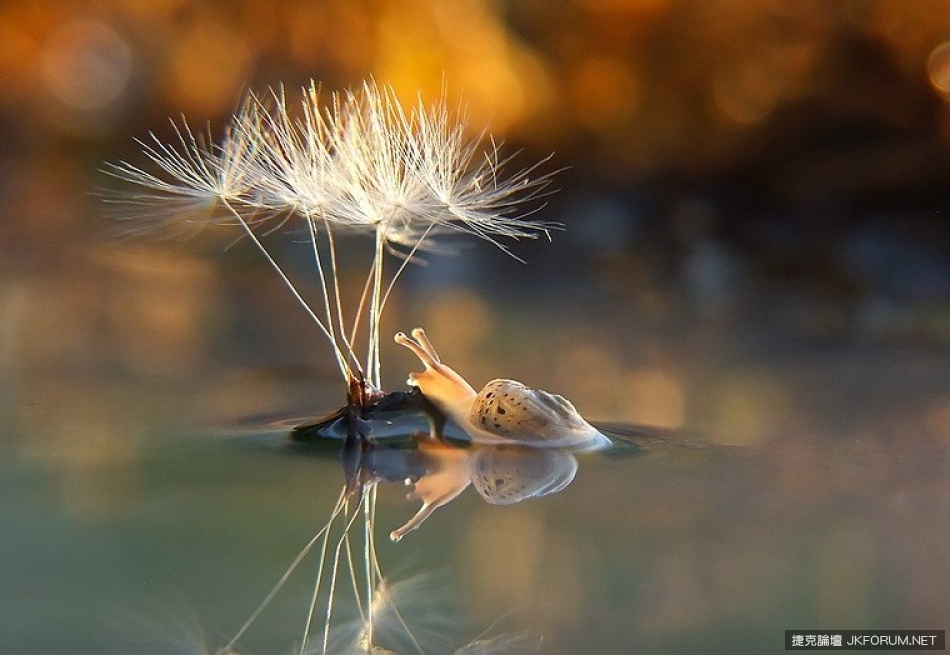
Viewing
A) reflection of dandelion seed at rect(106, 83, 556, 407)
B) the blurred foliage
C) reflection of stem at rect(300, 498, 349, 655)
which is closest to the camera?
reflection of stem at rect(300, 498, 349, 655)

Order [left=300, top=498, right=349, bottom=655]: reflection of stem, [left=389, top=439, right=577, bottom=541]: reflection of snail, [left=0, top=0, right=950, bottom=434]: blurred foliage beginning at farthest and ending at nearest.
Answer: [left=0, top=0, right=950, bottom=434]: blurred foliage → [left=389, top=439, right=577, bottom=541]: reflection of snail → [left=300, top=498, right=349, bottom=655]: reflection of stem

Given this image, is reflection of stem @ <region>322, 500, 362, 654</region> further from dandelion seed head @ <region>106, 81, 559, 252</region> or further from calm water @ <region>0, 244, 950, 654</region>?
dandelion seed head @ <region>106, 81, 559, 252</region>

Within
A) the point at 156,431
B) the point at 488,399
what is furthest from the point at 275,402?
the point at 488,399

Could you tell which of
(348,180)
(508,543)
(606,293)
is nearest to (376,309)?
(348,180)

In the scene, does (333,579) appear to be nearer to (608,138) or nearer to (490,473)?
(490,473)

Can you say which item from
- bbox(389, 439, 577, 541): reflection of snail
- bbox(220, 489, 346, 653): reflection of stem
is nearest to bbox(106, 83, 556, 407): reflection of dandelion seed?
bbox(389, 439, 577, 541): reflection of snail

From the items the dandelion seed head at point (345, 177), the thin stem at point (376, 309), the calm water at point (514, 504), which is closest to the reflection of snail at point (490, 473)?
the calm water at point (514, 504)

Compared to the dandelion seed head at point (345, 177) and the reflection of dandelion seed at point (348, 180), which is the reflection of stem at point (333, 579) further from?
the dandelion seed head at point (345, 177)
